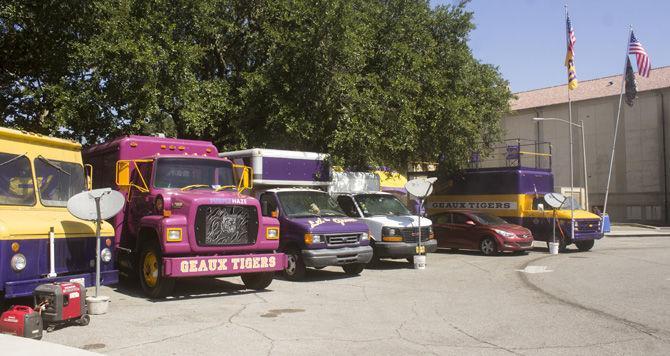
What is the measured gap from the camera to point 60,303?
23.7 ft

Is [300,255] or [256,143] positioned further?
[256,143]

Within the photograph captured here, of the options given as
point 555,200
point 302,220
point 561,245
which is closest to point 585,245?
point 561,245

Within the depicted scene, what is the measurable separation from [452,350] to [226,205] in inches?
189

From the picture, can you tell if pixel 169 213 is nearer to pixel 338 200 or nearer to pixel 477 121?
pixel 338 200

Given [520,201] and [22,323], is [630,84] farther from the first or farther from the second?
[22,323]

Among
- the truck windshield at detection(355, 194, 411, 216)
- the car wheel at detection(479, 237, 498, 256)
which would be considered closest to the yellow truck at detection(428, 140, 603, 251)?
the car wheel at detection(479, 237, 498, 256)

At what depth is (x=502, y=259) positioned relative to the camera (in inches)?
690

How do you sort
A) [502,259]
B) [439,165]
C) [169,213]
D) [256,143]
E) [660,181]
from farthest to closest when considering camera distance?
[660,181], [439,165], [256,143], [502,259], [169,213]

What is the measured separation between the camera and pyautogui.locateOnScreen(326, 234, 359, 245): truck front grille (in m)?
12.3

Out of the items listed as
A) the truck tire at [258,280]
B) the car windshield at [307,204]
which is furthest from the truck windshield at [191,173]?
the car windshield at [307,204]

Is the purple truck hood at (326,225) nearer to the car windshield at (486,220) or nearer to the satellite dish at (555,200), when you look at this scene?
the car windshield at (486,220)

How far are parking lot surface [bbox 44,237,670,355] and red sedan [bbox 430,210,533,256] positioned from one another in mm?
4577

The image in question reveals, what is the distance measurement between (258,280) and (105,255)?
3079 mm

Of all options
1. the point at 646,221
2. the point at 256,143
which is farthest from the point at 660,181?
the point at 256,143
